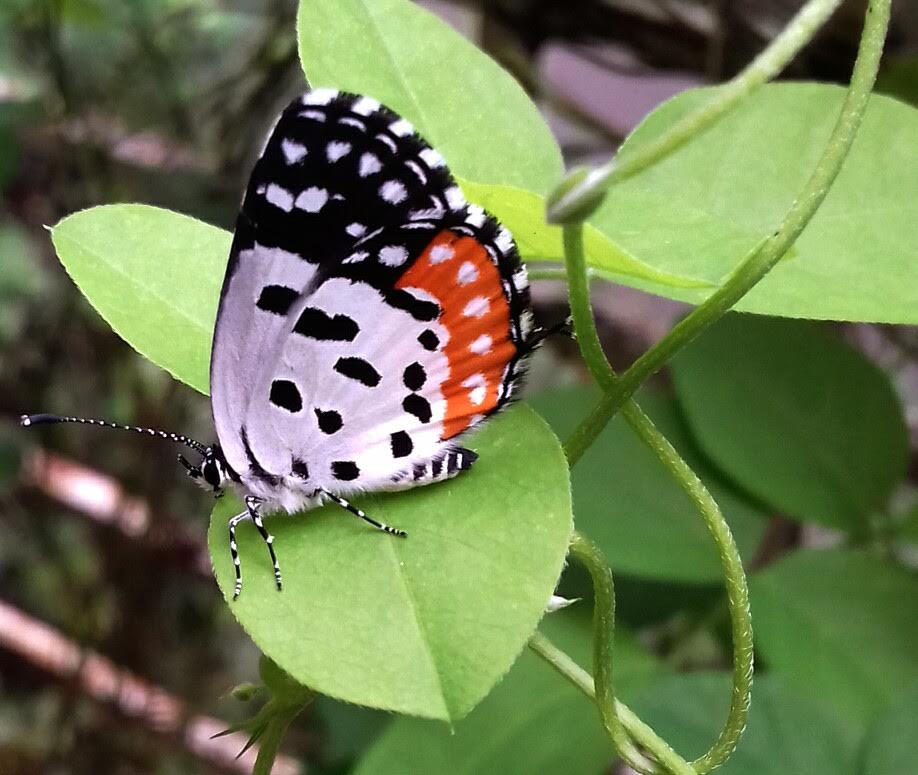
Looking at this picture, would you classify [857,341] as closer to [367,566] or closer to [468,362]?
[468,362]

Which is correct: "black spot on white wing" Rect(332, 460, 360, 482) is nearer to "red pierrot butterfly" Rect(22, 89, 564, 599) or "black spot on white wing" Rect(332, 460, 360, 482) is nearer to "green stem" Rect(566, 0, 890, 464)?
"red pierrot butterfly" Rect(22, 89, 564, 599)

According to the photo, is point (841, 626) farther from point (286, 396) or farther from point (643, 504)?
point (286, 396)

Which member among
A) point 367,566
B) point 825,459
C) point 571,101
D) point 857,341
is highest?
point 367,566

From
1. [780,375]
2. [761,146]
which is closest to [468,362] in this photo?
[761,146]

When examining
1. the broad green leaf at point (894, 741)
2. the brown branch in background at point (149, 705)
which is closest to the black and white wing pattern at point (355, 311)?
the broad green leaf at point (894, 741)

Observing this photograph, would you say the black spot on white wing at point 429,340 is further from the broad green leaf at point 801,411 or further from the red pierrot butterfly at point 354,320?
the broad green leaf at point 801,411

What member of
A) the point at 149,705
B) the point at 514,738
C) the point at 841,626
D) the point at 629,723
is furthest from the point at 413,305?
the point at 149,705
